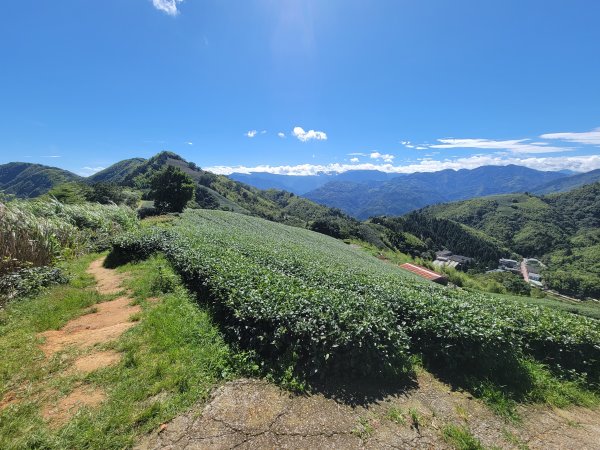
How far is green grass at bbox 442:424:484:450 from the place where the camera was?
479 centimetres

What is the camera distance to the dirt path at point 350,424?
457 cm

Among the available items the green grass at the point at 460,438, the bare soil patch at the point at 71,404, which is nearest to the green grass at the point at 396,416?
the green grass at the point at 460,438

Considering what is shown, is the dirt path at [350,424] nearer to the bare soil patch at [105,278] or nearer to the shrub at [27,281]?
the bare soil patch at [105,278]

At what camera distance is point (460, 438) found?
16.2ft

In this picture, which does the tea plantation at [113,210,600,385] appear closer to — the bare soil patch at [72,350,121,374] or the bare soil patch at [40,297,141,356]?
the bare soil patch at [40,297,141,356]

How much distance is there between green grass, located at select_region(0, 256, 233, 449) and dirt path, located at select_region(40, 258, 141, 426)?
158 millimetres

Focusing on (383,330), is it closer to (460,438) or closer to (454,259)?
(460,438)

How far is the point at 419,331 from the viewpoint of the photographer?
300 inches

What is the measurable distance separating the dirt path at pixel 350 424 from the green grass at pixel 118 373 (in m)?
0.50

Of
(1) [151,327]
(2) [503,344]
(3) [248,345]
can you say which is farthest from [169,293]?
(2) [503,344]

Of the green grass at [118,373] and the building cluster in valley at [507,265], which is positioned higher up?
the green grass at [118,373]

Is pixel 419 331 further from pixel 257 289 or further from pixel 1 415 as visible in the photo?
pixel 1 415

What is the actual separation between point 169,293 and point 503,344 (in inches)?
411

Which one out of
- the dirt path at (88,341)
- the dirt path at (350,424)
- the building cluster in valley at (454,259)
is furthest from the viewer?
the building cluster in valley at (454,259)
